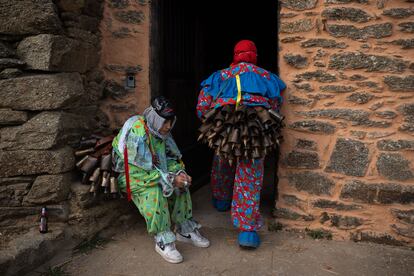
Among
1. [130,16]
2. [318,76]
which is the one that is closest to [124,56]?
[130,16]

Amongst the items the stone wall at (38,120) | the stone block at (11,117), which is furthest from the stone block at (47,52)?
the stone block at (11,117)

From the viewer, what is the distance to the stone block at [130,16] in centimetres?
335

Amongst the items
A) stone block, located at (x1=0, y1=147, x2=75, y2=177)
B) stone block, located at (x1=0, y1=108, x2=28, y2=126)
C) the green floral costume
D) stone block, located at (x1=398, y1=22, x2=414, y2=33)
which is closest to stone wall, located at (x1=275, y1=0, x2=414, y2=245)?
stone block, located at (x1=398, y1=22, x2=414, y2=33)

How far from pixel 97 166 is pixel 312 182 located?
1.78 metres

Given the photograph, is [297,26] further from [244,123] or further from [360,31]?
[244,123]

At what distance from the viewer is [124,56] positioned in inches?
134

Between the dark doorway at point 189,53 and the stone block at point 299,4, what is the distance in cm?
119

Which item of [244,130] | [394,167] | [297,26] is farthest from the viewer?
[297,26]

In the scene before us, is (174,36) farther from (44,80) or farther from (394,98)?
(394,98)

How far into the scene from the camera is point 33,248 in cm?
260

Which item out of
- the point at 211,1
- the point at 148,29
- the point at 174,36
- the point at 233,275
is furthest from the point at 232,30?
the point at 233,275

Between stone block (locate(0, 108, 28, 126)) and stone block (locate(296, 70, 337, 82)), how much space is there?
7.23 ft

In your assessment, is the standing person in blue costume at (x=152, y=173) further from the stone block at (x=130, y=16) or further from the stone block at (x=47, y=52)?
the stone block at (x=130, y=16)

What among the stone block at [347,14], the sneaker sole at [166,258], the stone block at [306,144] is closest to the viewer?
the sneaker sole at [166,258]
